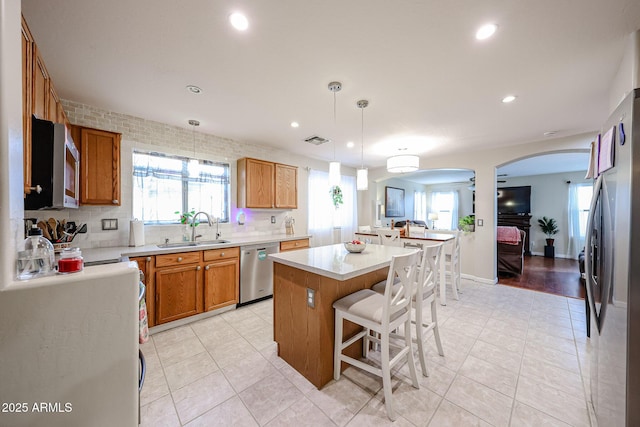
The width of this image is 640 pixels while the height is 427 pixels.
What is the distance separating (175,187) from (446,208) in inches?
388

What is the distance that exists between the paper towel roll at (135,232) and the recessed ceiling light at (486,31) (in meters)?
3.87

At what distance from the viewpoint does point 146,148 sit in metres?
3.12

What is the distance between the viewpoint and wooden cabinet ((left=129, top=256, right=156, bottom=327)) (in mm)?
2531

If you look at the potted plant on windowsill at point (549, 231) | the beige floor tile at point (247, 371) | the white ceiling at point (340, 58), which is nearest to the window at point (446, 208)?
the potted plant on windowsill at point (549, 231)

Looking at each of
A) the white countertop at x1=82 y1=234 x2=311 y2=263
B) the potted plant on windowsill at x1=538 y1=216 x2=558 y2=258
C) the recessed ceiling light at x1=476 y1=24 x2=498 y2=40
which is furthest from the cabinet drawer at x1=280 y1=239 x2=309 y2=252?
the potted plant on windowsill at x1=538 y1=216 x2=558 y2=258

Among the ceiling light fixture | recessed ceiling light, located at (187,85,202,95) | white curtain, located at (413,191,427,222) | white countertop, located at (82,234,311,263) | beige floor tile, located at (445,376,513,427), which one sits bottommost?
beige floor tile, located at (445,376,513,427)

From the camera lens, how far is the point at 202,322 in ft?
9.40

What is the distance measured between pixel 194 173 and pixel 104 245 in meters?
1.42

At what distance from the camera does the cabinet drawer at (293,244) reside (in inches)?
148

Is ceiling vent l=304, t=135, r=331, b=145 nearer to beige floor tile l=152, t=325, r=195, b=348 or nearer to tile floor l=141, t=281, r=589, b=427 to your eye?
tile floor l=141, t=281, r=589, b=427

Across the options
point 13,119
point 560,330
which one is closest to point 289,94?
point 13,119

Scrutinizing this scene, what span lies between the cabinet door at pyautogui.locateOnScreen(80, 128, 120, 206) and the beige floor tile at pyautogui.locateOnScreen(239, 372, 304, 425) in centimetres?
256

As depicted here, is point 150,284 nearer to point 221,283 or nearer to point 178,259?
point 178,259

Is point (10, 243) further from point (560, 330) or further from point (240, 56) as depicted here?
point (560, 330)
